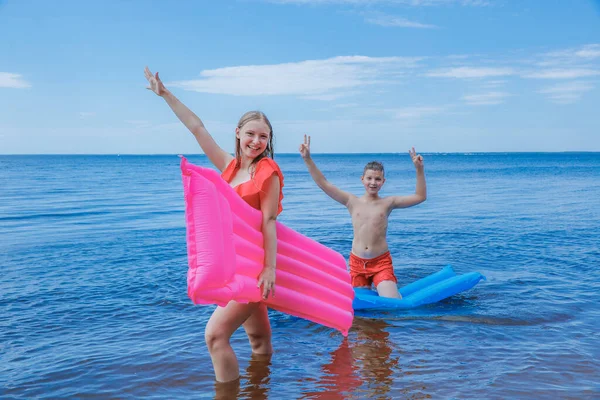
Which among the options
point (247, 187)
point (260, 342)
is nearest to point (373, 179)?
point (260, 342)

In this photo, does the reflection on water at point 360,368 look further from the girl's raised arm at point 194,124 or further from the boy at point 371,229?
the girl's raised arm at point 194,124

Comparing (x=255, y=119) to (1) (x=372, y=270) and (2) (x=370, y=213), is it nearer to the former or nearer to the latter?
(2) (x=370, y=213)

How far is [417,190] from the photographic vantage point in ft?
17.9

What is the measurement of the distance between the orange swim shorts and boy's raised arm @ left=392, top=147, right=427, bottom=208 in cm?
59

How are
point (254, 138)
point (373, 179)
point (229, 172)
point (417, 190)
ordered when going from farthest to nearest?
point (373, 179), point (417, 190), point (229, 172), point (254, 138)

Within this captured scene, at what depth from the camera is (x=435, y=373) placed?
12.9 ft

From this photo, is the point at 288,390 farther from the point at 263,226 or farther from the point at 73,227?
the point at 73,227

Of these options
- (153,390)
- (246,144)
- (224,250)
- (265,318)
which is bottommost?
(153,390)

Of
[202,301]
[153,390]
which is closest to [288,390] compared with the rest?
[153,390]

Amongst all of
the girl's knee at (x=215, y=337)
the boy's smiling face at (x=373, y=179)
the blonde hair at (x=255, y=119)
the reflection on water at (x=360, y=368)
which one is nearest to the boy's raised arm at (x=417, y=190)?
the boy's smiling face at (x=373, y=179)

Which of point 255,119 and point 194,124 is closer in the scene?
point 255,119

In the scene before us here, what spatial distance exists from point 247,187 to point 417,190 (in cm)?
272

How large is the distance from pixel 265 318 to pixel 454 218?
35.0 feet

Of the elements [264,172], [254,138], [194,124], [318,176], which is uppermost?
[194,124]
